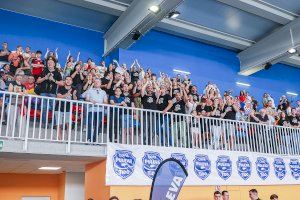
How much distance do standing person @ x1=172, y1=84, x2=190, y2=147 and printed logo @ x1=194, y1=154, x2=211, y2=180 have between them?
49 centimetres

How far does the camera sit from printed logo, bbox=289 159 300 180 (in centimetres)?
1038

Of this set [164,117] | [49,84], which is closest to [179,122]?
[164,117]

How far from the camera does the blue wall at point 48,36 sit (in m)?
10.1

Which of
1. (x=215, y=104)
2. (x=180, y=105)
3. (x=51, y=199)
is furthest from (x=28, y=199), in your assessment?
(x=215, y=104)

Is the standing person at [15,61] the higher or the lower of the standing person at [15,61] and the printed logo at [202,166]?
the higher

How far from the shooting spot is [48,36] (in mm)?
10672

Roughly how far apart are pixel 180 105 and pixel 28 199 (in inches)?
221

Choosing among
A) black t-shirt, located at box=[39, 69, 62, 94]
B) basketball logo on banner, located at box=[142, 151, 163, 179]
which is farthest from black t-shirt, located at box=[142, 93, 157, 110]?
black t-shirt, located at box=[39, 69, 62, 94]

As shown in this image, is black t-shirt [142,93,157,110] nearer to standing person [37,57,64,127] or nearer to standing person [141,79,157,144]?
standing person [141,79,157,144]

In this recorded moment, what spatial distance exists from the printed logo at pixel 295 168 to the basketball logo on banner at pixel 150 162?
4690 mm

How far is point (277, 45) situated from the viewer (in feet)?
40.4

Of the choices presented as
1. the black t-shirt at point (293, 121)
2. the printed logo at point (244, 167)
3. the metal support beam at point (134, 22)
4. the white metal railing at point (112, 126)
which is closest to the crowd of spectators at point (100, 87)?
the white metal railing at point (112, 126)

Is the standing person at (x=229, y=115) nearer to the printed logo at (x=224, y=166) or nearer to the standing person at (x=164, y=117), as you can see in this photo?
the printed logo at (x=224, y=166)

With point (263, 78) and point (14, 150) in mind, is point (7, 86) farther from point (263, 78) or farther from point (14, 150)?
point (263, 78)
